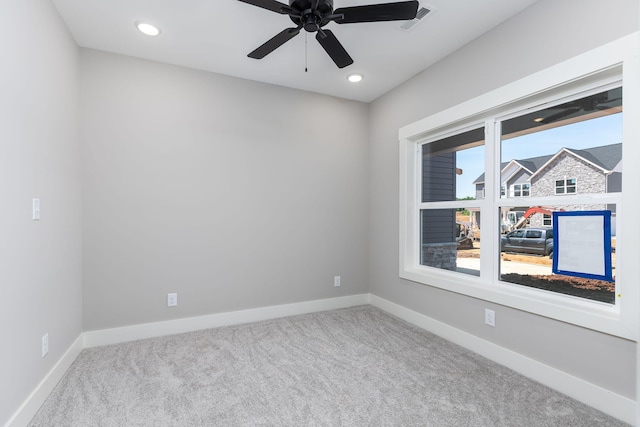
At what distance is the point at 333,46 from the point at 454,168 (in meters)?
1.73

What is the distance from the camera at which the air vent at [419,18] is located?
2250 mm

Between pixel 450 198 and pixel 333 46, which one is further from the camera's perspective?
pixel 450 198

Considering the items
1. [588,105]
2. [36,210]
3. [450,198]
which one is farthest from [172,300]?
[588,105]

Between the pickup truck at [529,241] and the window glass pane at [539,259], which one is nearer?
the window glass pane at [539,259]

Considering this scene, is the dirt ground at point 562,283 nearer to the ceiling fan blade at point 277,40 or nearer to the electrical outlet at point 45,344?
the ceiling fan blade at point 277,40

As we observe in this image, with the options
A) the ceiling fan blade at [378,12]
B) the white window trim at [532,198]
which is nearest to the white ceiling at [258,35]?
the ceiling fan blade at [378,12]

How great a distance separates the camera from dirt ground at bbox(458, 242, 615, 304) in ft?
6.54

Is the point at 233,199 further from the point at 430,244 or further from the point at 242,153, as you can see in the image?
the point at 430,244

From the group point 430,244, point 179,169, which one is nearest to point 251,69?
point 179,169

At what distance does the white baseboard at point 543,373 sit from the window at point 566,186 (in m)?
1.22

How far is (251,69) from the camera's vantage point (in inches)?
125

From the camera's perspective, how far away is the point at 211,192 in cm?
323

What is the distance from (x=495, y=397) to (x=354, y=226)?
2369 millimetres

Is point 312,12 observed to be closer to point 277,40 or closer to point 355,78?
point 277,40
